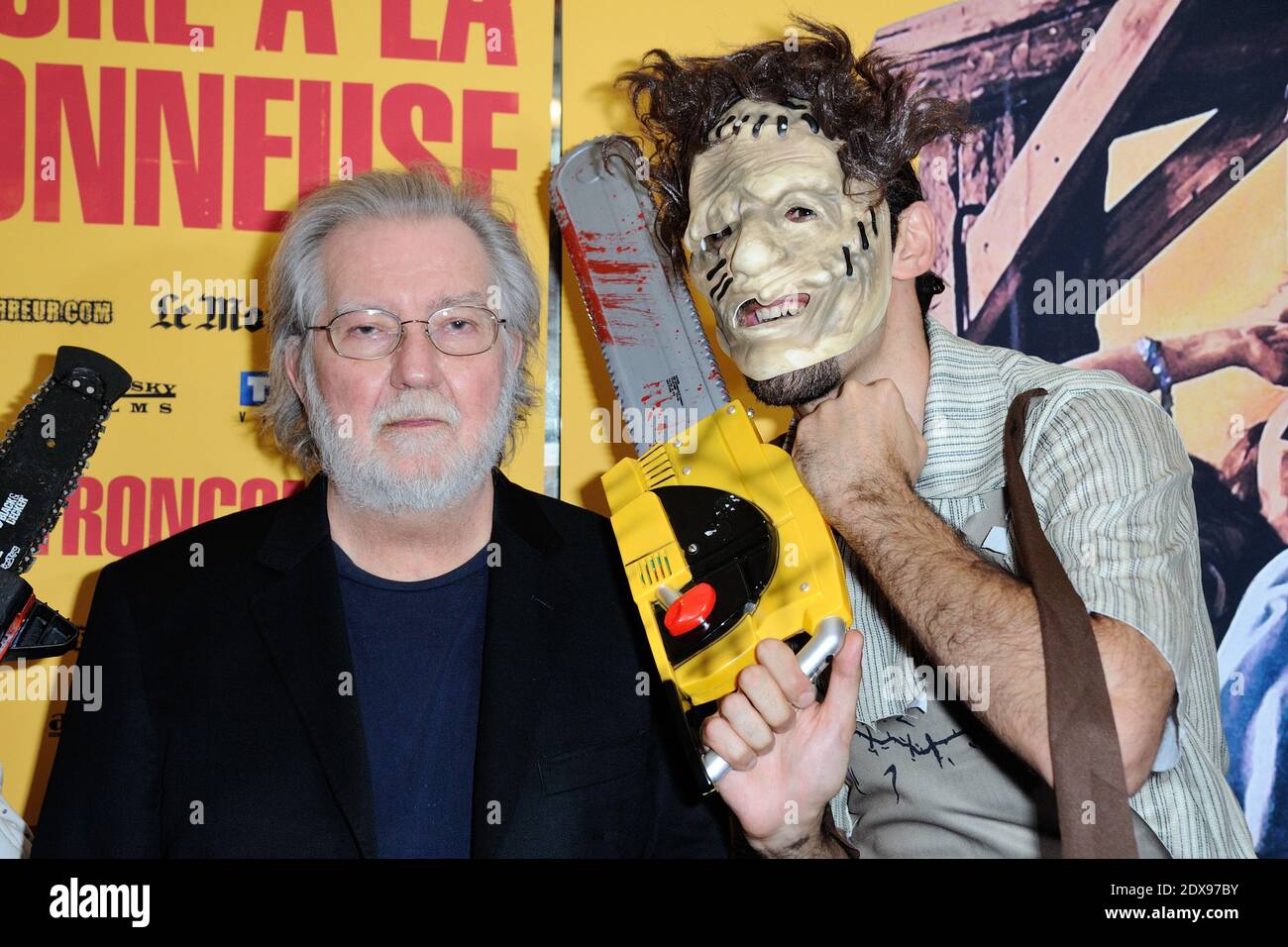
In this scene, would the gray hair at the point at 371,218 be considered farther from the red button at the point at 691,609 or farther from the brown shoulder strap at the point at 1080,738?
the brown shoulder strap at the point at 1080,738

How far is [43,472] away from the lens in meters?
2.04

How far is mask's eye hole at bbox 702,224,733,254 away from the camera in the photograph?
2.13 metres

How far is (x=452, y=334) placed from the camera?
6.72 feet

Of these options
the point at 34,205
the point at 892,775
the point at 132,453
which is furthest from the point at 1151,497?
the point at 34,205

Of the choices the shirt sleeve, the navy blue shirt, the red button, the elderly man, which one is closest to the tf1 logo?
the elderly man

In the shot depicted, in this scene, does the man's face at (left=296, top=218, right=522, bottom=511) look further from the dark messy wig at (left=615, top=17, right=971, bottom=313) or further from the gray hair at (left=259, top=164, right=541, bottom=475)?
the dark messy wig at (left=615, top=17, right=971, bottom=313)

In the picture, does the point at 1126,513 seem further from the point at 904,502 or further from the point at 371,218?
the point at 371,218

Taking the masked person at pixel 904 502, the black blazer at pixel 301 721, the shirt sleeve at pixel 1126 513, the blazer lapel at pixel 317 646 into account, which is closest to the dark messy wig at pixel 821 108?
the masked person at pixel 904 502

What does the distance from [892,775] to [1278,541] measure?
139cm

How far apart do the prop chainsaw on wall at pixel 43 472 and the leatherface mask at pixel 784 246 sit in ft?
3.54

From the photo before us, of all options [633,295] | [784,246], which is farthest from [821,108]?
[633,295]

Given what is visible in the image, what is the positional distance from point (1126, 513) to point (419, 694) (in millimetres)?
1123

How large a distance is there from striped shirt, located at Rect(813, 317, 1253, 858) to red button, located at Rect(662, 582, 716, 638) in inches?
16.5

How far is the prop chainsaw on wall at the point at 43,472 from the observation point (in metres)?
2.01
